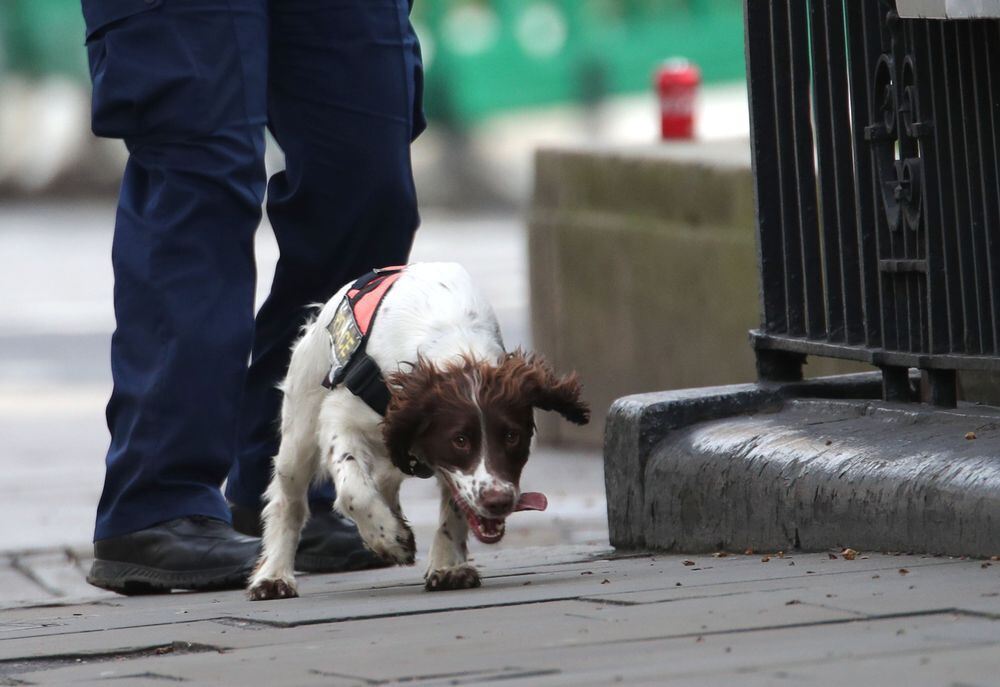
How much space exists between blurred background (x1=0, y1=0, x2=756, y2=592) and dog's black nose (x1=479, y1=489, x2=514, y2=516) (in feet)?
Result: 6.23

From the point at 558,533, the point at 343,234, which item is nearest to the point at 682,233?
the point at 558,533

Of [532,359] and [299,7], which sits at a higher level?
[299,7]

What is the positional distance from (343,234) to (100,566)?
0.98 m

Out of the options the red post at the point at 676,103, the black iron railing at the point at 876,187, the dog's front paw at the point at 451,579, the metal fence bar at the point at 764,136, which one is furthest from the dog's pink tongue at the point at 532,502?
the red post at the point at 676,103

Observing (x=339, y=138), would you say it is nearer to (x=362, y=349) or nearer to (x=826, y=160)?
(x=362, y=349)

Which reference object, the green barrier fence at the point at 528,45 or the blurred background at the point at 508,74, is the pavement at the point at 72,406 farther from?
the green barrier fence at the point at 528,45

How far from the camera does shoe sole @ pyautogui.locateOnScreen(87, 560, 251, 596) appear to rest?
4562 mm

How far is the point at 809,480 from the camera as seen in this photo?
14.1 ft

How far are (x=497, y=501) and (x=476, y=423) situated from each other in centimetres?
16

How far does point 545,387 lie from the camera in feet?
13.5

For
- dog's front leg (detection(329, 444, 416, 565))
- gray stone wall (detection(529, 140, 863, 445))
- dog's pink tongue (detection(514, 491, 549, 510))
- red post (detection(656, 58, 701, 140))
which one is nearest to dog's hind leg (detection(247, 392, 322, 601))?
dog's front leg (detection(329, 444, 416, 565))

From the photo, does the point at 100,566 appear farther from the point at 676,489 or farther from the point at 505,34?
the point at 505,34

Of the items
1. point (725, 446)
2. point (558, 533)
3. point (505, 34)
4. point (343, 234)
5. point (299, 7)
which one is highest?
point (505, 34)

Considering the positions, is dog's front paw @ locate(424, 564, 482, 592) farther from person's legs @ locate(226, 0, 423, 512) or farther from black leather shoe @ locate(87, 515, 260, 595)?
person's legs @ locate(226, 0, 423, 512)
